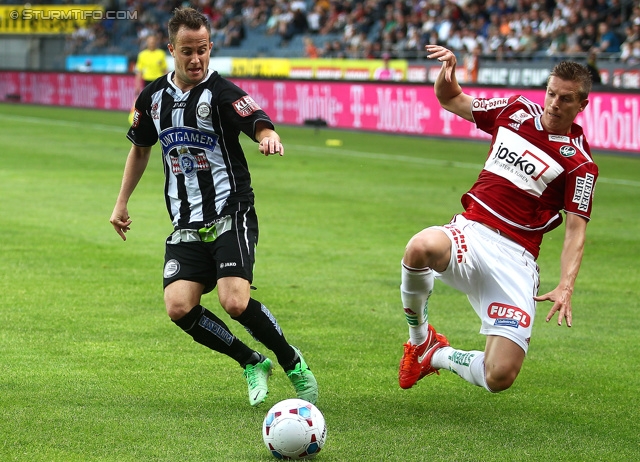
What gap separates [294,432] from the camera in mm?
4984

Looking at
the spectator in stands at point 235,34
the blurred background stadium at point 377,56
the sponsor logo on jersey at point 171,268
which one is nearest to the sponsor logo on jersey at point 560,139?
the sponsor logo on jersey at point 171,268

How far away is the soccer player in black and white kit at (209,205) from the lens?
584 cm

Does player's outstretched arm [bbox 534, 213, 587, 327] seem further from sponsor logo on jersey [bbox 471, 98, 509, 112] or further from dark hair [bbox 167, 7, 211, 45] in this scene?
dark hair [bbox 167, 7, 211, 45]

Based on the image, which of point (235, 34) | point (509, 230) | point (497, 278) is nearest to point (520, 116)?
point (509, 230)

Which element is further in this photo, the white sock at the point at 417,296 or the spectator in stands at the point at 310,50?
the spectator in stands at the point at 310,50

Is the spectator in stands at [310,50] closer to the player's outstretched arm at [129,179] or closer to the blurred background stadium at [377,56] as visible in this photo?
the blurred background stadium at [377,56]

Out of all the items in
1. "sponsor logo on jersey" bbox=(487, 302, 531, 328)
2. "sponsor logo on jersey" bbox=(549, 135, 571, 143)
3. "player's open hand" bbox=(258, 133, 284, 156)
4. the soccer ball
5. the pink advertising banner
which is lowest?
the pink advertising banner

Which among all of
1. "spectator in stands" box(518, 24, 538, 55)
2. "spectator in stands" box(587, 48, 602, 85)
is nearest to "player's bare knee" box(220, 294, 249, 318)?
"spectator in stands" box(587, 48, 602, 85)

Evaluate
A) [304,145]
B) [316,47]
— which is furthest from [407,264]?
[316,47]

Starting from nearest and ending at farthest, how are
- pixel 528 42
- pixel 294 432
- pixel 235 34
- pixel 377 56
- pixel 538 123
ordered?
pixel 294 432 < pixel 538 123 < pixel 528 42 < pixel 377 56 < pixel 235 34

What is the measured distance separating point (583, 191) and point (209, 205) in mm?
2007

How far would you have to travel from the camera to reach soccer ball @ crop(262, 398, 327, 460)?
4980mm

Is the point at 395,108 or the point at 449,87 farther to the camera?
the point at 395,108

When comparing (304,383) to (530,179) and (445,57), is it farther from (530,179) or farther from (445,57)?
(445,57)
